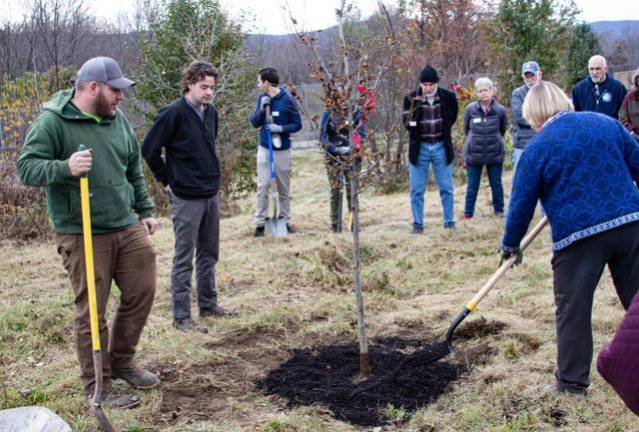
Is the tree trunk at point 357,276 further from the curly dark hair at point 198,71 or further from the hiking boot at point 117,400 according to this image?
the curly dark hair at point 198,71

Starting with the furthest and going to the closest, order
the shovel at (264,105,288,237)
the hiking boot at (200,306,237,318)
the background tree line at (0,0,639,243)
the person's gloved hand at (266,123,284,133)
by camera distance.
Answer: the background tree line at (0,0,639,243) < the shovel at (264,105,288,237) < the person's gloved hand at (266,123,284,133) < the hiking boot at (200,306,237,318)

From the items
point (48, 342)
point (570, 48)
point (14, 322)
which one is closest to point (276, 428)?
point (48, 342)

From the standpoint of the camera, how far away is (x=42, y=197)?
10789 mm

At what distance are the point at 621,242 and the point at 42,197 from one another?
9060mm

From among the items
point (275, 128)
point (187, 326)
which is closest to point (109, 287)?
point (187, 326)

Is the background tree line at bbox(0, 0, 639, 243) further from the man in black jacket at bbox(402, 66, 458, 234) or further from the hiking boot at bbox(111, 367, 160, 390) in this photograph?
the hiking boot at bbox(111, 367, 160, 390)

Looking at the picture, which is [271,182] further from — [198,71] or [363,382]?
[363,382]

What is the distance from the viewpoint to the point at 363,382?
4.81m

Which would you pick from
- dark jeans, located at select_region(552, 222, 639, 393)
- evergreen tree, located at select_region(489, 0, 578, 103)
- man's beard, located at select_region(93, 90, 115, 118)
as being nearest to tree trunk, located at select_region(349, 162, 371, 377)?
dark jeans, located at select_region(552, 222, 639, 393)

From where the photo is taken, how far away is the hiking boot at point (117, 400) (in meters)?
4.50

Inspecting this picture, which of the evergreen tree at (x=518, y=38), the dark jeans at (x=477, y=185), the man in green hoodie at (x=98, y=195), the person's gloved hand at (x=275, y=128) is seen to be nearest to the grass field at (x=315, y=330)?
the dark jeans at (x=477, y=185)

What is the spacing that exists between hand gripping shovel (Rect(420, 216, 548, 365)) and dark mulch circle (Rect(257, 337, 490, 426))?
0.08 metres

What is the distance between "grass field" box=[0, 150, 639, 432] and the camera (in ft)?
13.8

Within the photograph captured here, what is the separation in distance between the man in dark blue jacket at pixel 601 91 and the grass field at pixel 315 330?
64.0 inches
